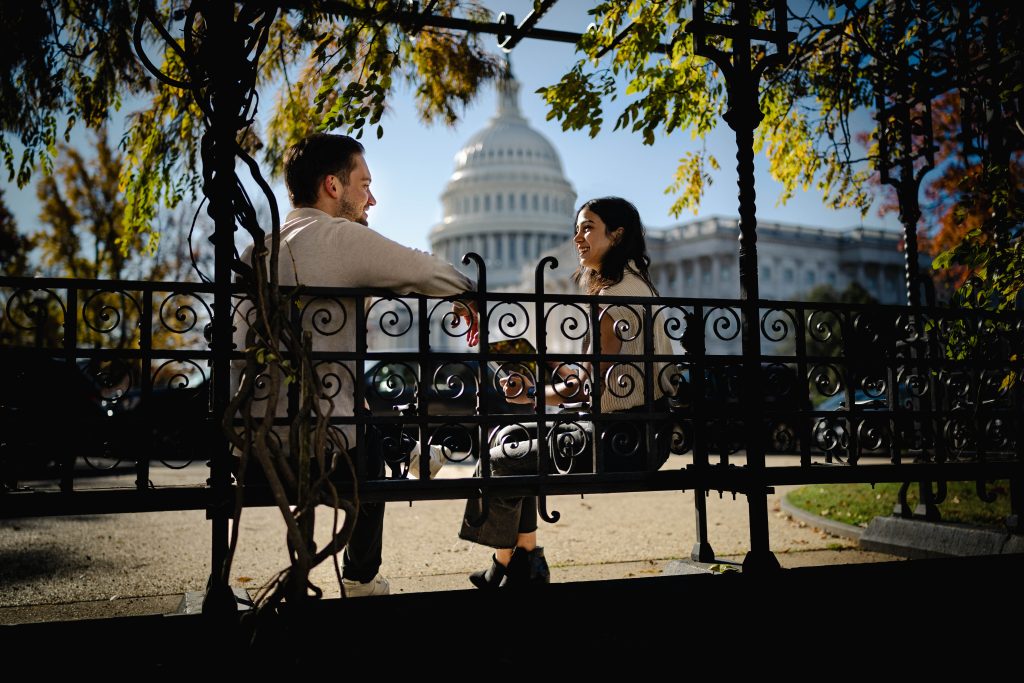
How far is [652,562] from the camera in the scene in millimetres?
6246

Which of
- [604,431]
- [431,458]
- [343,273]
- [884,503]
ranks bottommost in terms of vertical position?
[884,503]

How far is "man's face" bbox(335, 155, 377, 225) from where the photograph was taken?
3691 mm

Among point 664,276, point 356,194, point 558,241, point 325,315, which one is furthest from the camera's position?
point 558,241

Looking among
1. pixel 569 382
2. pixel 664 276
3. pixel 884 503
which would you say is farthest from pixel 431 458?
pixel 664 276

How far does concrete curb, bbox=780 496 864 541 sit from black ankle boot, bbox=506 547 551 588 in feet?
13.4

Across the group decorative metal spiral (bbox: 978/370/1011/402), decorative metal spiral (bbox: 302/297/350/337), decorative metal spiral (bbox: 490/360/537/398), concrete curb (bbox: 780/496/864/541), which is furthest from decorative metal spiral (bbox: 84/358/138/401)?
concrete curb (bbox: 780/496/864/541)

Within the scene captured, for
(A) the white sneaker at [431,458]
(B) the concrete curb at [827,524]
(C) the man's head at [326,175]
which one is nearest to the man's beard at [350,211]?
(C) the man's head at [326,175]

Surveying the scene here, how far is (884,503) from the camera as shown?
8.48 meters

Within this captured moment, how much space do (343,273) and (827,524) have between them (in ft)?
20.3

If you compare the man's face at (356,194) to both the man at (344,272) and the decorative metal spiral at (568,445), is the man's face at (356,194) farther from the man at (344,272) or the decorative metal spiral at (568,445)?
the decorative metal spiral at (568,445)

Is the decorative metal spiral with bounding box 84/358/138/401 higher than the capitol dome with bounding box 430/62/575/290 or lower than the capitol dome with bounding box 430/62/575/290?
lower

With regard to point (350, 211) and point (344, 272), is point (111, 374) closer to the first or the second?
point (344, 272)

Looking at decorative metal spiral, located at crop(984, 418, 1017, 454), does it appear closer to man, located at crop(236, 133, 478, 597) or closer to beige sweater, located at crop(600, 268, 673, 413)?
beige sweater, located at crop(600, 268, 673, 413)

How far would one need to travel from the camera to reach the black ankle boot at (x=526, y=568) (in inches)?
159
